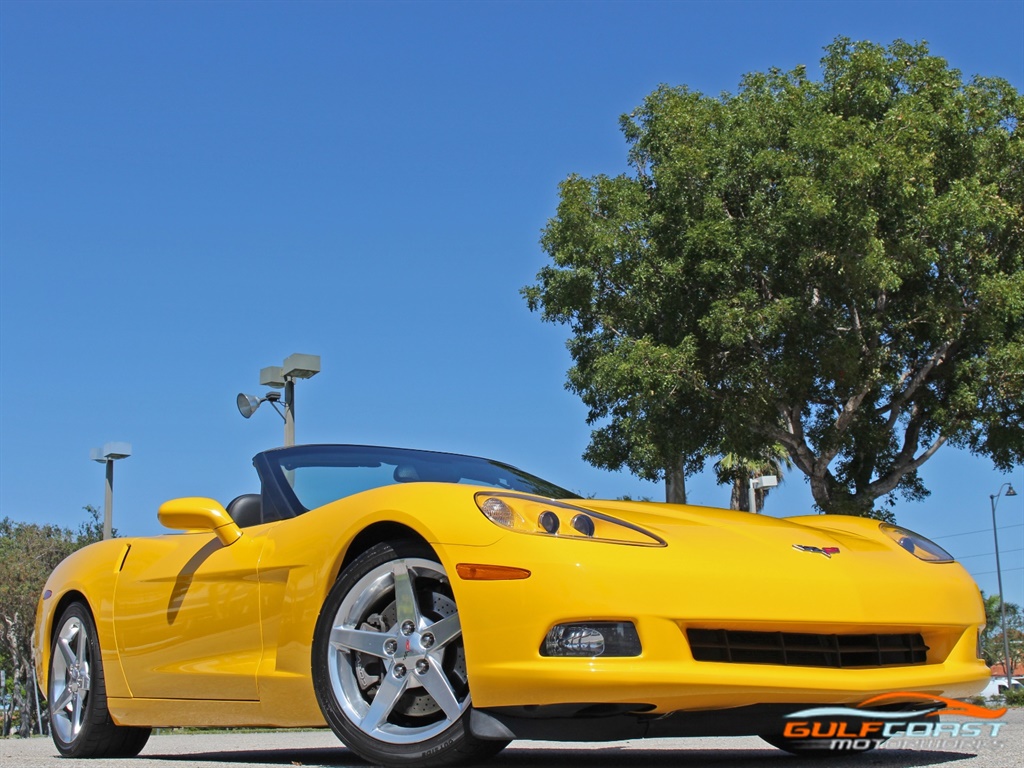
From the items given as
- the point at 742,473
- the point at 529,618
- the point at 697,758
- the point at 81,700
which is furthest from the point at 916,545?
the point at 742,473

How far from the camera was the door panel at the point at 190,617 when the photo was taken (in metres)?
4.39

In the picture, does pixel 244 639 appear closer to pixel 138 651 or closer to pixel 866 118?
pixel 138 651

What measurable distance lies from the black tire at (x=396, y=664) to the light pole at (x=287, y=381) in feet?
31.4

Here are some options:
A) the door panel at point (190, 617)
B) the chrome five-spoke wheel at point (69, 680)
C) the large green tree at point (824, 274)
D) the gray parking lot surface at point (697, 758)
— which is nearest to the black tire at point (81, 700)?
the chrome five-spoke wheel at point (69, 680)

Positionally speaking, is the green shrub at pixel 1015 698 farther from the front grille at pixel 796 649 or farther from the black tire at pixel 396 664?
the black tire at pixel 396 664

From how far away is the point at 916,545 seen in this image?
14.5 ft

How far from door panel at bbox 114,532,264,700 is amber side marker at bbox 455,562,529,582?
3.71 feet

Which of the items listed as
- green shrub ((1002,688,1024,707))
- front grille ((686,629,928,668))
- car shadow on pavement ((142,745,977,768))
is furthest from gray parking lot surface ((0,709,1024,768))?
green shrub ((1002,688,1024,707))

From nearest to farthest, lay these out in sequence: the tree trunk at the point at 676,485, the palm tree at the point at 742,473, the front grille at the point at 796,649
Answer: the front grille at the point at 796,649
the tree trunk at the point at 676,485
the palm tree at the point at 742,473

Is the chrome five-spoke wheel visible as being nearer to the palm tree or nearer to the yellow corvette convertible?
the yellow corvette convertible

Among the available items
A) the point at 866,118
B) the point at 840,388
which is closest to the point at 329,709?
the point at 840,388

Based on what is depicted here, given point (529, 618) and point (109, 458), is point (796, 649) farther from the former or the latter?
point (109, 458)

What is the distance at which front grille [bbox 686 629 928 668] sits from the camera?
11.6ft

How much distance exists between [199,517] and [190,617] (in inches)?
17.0
